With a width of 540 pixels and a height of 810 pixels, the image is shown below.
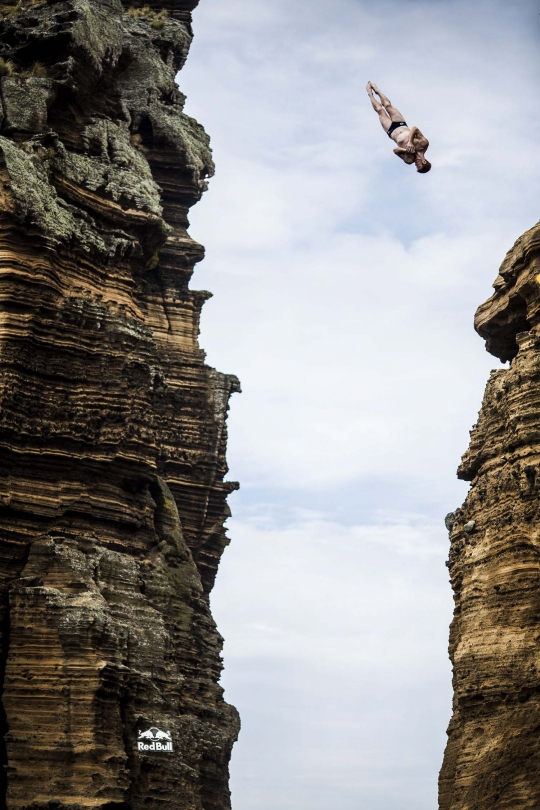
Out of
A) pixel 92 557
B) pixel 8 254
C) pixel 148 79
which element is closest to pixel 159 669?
pixel 92 557

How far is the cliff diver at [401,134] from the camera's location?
4250 cm

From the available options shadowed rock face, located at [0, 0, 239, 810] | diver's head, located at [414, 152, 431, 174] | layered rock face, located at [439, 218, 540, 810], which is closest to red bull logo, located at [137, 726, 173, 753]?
shadowed rock face, located at [0, 0, 239, 810]

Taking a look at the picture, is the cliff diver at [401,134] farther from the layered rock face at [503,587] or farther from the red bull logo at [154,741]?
the red bull logo at [154,741]

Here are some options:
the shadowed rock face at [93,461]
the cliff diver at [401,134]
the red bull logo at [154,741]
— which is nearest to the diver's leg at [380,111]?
the cliff diver at [401,134]

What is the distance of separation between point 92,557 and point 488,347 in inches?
516

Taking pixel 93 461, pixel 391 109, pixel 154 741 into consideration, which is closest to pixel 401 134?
pixel 391 109

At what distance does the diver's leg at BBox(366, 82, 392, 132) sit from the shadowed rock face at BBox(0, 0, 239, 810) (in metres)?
12.6

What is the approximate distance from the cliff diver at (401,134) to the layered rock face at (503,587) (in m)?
6.42

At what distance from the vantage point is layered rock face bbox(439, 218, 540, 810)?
1737 inches

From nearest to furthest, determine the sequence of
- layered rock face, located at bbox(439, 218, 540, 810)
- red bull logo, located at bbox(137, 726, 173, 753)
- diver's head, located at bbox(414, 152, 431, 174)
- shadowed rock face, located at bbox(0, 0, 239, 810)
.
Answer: diver's head, located at bbox(414, 152, 431, 174)
layered rock face, located at bbox(439, 218, 540, 810)
shadowed rock face, located at bbox(0, 0, 239, 810)
red bull logo, located at bbox(137, 726, 173, 753)

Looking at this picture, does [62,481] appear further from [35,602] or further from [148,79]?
[148,79]

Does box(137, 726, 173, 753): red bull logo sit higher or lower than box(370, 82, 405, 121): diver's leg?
lower

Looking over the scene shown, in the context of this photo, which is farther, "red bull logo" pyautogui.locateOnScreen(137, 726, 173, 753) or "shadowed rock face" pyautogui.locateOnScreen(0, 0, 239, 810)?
"red bull logo" pyautogui.locateOnScreen(137, 726, 173, 753)

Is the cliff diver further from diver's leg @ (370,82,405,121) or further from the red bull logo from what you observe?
the red bull logo
